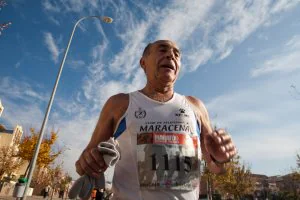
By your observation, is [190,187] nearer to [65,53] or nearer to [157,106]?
[157,106]

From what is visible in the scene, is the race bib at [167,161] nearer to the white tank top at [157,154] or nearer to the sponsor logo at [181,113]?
the white tank top at [157,154]

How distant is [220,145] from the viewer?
1.84 m

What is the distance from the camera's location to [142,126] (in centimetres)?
204

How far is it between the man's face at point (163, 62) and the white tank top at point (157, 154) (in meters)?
0.37

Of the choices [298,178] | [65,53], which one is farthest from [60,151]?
[298,178]

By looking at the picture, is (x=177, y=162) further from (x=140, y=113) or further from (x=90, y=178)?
(x=90, y=178)

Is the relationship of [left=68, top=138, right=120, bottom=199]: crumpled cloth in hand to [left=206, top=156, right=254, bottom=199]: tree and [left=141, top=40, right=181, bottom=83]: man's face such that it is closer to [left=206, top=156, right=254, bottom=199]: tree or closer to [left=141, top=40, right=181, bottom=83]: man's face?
[left=141, top=40, right=181, bottom=83]: man's face

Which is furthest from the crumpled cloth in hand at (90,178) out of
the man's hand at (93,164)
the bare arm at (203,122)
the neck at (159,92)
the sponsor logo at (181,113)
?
the bare arm at (203,122)

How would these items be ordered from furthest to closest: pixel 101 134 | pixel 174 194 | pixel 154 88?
1. pixel 154 88
2. pixel 101 134
3. pixel 174 194

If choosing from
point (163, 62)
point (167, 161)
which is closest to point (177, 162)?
point (167, 161)

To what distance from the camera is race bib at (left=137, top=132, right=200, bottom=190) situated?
71.8 inches

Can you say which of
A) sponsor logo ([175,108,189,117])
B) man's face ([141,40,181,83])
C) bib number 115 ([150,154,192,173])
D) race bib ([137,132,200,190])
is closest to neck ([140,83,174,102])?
man's face ([141,40,181,83])

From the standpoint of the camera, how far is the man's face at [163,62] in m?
2.44

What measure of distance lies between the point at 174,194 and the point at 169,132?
19.1 inches
